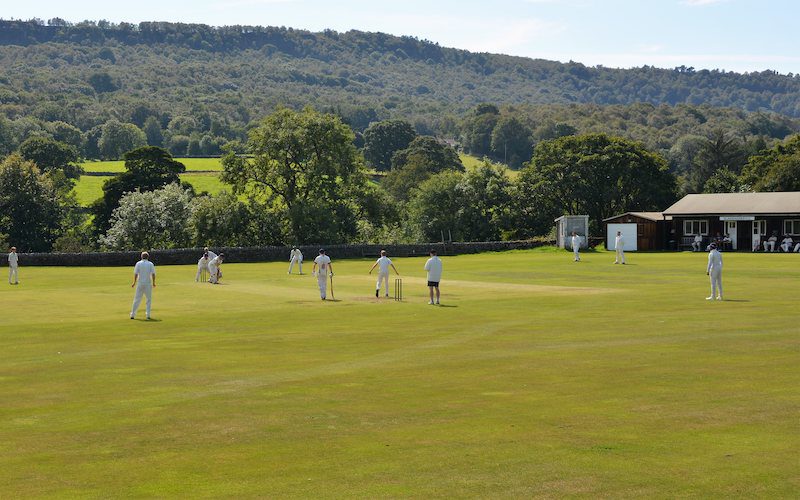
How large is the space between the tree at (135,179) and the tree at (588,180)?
40.4 metres

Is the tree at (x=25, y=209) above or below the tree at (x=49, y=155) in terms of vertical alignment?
below

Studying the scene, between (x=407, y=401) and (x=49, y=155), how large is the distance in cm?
13814

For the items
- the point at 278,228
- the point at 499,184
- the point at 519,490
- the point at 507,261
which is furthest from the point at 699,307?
the point at 499,184

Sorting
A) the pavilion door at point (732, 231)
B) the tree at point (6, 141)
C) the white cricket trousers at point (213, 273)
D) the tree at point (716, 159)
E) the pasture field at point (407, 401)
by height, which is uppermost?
the tree at point (6, 141)

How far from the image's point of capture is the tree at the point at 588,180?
Answer: 98.9 meters

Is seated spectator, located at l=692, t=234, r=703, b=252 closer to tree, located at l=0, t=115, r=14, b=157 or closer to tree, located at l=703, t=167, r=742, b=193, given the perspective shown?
tree, located at l=703, t=167, r=742, b=193

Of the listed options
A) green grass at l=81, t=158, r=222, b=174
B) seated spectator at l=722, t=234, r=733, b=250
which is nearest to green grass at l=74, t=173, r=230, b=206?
green grass at l=81, t=158, r=222, b=174

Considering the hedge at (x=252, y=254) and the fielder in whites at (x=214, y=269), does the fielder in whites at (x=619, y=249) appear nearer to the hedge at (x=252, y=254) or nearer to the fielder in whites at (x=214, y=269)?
the hedge at (x=252, y=254)

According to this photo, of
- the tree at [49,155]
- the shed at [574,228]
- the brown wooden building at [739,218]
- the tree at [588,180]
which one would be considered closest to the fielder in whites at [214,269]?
the shed at [574,228]

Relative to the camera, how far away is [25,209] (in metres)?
103

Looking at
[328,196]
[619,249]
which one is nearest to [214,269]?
[619,249]

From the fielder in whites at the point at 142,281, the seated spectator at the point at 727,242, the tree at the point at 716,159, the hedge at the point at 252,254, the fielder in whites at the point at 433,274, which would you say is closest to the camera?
the fielder in whites at the point at 142,281

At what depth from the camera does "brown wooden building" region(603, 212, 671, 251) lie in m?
82.8

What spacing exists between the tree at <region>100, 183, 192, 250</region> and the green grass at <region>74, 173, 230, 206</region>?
4113 cm
